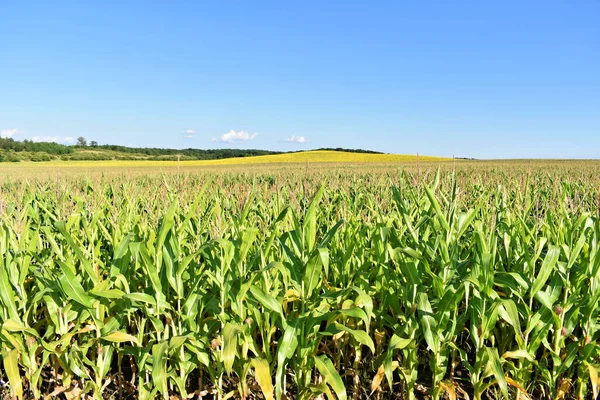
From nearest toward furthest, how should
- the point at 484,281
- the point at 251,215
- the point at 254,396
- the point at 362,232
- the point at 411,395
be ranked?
the point at 484,281 → the point at 411,395 → the point at 254,396 → the point at 362,232 → the point at 251,215

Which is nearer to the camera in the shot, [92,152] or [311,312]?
[311,312]

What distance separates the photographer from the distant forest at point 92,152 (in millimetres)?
56906

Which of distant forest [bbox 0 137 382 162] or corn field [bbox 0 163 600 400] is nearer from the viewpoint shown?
corn field [bbox 0 163 600 400]

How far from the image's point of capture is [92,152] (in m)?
62.4

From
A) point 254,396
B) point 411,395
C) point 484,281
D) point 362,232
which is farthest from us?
point 362,232

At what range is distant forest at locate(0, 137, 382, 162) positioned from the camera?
5691 centimetres

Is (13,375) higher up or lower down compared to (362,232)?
lower down

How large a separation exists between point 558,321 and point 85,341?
3162 millimetres

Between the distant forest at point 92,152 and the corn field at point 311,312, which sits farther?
the distant forest at point 92,152

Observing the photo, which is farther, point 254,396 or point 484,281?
point 254,396

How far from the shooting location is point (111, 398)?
9.61 ft

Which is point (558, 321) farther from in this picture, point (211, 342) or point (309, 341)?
point (211, 342)

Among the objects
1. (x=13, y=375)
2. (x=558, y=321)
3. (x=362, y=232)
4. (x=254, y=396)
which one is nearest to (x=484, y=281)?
(x=558, y=321)

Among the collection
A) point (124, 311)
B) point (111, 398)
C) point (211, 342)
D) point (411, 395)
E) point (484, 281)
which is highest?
point (484, 281)
